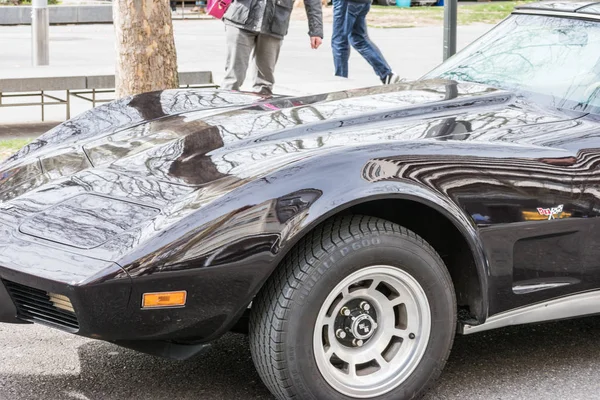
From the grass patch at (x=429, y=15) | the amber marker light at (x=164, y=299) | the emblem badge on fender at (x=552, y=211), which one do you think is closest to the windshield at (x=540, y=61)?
the emblem badge on fender at (x=552, y=211)

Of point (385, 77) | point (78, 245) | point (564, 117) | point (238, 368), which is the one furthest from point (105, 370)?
point (385, 77)

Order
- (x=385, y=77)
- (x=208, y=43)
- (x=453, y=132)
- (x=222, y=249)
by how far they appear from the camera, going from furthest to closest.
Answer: (x=208, y=43) < (x=385, y=77) < (x=453, y=132) < (x=222, y=249)

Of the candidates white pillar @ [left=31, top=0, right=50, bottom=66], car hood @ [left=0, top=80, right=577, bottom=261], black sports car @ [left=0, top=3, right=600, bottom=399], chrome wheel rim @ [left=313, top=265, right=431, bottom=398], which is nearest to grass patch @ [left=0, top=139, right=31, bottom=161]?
car hood @ [left=0, top=80, right=577, bottom=261]

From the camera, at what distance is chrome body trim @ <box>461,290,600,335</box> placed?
374 centimetres

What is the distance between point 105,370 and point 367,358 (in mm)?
1106

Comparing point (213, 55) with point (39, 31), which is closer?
point (39, 31)

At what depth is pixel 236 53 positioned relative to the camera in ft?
26.2

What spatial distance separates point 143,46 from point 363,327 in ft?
14.6

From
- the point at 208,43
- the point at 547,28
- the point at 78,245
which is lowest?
the point at 208,43

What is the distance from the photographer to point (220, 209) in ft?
10.8

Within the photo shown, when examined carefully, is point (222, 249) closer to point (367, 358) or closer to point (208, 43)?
point (367, 358)

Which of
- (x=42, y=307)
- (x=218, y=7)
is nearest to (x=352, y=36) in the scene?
(x=218, y=7)

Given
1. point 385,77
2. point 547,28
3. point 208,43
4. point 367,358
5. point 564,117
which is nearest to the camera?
point 367,358

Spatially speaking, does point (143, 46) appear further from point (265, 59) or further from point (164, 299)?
point (164, 299)
